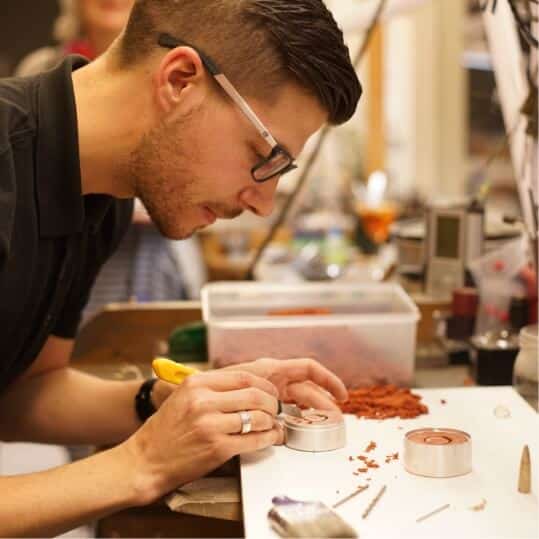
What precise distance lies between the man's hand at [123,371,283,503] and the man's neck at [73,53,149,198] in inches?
14.0

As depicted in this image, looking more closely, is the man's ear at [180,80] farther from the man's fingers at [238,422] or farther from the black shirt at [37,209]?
the man's fingers at [238,422]

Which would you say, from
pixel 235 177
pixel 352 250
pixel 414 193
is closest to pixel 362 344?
pixel 235 177

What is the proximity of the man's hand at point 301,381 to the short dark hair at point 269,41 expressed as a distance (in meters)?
0.34

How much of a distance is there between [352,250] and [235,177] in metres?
2.14

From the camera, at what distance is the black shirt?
107cm

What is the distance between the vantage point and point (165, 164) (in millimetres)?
1139

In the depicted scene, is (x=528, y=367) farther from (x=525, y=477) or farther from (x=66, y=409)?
(x=66, y=409)

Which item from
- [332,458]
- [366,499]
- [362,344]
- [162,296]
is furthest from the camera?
[162,296]

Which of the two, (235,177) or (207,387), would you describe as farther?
(235,177)

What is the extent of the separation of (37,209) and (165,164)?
18cm

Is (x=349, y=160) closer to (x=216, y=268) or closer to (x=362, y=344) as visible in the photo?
(x=216, y=268)

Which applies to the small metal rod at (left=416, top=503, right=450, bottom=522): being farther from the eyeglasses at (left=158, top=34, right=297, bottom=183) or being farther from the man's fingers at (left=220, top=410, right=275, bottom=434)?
the eyeglasses at (left=158, top=34, right=297, bottom=183)

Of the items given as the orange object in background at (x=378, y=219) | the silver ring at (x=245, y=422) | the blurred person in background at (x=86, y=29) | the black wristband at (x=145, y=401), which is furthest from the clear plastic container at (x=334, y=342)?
the orange object in background at (x=378, y=219)

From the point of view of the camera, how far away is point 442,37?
5145 millimetres
